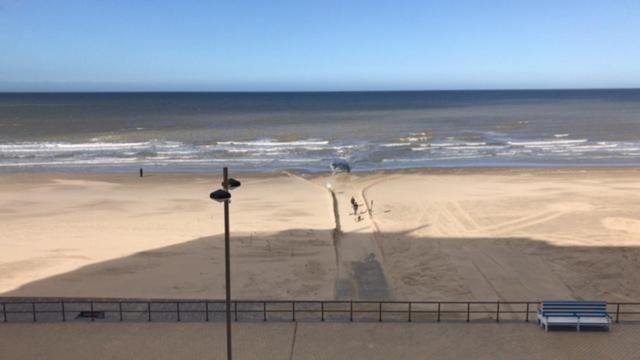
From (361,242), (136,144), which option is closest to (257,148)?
(136,144)

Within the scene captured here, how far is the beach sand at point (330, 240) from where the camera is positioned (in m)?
18.1

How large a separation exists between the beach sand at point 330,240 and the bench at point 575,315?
12.2 feet

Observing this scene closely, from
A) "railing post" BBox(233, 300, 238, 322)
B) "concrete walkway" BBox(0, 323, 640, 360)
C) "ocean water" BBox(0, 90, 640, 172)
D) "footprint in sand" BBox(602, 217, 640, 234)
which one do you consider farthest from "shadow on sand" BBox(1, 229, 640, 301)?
"ocean water" BBox(0, 90, 640, 172)

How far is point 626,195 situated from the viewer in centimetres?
3262

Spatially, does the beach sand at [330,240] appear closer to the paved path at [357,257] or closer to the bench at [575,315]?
the paved path at [357,257]

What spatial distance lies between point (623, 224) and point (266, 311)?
59.8 ft

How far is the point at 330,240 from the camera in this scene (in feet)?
75.8

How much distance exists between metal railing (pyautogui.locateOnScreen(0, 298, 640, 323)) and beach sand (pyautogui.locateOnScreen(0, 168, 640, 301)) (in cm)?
134

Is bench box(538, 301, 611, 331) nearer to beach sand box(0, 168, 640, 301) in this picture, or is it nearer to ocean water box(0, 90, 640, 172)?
beach sand box(0, 168, 640, 301)

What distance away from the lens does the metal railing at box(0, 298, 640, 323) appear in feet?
47.1

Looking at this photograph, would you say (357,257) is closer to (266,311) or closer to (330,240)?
(330,240)

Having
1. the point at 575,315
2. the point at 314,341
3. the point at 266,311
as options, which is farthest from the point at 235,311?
the point at 575,315

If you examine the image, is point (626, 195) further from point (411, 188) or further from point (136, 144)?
point (136, 144)

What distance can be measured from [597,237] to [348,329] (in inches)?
576
